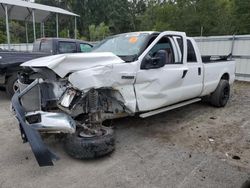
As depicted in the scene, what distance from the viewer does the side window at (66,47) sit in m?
8.27

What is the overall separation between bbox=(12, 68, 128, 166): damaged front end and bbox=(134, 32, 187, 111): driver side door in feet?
1.46

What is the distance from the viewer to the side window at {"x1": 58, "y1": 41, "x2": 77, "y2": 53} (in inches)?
326

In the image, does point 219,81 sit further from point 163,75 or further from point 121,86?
Result: point 121,86

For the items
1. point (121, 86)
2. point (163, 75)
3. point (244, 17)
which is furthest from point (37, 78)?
point (244, 17)

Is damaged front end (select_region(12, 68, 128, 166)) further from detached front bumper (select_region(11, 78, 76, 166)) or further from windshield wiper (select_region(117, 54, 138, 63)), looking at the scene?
windshield wiper (select_region(117, 54, 138, 63))

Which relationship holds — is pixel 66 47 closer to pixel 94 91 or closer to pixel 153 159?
pixel 94 91

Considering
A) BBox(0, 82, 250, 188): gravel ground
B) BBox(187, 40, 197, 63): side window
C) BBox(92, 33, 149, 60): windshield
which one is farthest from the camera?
BBox(187, 40, 197, 63): side window

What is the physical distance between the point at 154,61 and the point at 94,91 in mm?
1243

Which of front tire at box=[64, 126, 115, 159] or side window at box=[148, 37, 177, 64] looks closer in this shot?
front tire at box=[64, 126, 115, 159]

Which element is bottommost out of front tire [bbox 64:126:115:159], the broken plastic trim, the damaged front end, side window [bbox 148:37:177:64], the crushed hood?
front tire [bbox 64:126:115:159]

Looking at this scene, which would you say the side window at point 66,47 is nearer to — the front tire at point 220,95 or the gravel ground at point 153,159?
the gravel ground at point 153,159

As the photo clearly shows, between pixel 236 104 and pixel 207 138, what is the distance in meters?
3.05

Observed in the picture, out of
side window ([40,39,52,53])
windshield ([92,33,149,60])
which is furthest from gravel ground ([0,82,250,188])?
side window ([40,39,52,53])

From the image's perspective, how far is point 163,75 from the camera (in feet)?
14.2
